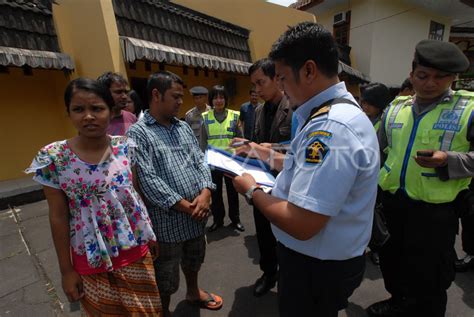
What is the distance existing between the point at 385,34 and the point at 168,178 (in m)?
11.8

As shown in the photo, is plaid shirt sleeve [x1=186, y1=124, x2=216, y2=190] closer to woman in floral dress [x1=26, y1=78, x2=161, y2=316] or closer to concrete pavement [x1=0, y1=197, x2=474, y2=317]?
woman in floral dress [x1=26, y1=78, x2=161, y2=316]

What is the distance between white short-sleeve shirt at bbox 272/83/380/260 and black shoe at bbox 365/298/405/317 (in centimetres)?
137

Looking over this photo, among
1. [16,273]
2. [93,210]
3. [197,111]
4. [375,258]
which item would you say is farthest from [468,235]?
[16,273]

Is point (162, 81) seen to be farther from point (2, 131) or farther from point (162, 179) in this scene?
point (2, 131)

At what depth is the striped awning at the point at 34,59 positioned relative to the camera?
405 cm

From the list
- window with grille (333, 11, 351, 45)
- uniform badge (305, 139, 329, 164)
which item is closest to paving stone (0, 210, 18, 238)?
uniform badge (305, 139, 329, 164)

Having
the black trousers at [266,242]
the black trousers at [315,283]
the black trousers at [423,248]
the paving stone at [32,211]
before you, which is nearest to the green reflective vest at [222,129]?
the black trousers at [266,242]

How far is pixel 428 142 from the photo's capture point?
5.34ft

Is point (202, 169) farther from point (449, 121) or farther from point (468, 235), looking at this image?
point (468, 235)

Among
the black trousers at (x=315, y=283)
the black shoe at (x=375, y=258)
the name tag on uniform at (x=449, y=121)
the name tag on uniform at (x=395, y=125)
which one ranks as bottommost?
the black shoe at (x=375, y=258)

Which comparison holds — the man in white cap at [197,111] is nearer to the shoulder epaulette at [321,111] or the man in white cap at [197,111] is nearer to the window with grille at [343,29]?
the shoulder epaulette at [321,111]

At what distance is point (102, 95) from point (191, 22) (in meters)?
5.68

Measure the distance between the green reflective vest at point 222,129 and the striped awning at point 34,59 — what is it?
10.6 feet

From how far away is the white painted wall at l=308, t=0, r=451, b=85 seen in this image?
10086 millimetres
